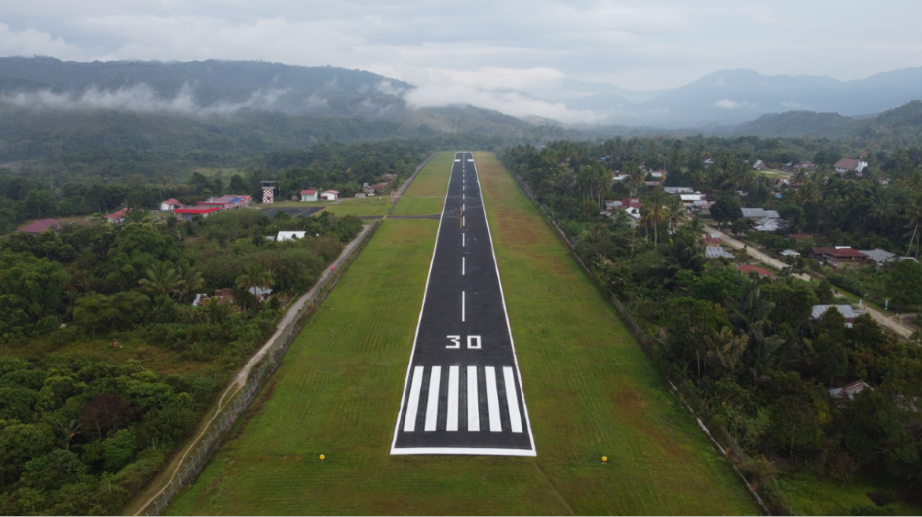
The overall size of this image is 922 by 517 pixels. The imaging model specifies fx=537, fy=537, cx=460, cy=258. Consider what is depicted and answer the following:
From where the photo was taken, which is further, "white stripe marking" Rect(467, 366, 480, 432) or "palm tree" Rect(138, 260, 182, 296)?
"palm tree" Rect(138, 260, 182, 296)

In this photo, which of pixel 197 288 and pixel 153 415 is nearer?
pixel 153 415

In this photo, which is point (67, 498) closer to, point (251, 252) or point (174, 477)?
point (174, 477)

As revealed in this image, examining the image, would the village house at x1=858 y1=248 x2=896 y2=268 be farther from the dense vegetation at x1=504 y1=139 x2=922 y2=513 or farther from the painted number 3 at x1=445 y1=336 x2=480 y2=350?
the painted number 3 at x1=445 y1=336 x2=480 y2=350

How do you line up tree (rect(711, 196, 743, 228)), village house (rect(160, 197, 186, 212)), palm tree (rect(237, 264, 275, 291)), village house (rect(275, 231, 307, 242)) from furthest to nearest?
village house (rect(160, 197, 186, 212)) < tree (rect(711, 196, 743, 228)) < village house (rect(275, 231, 307, 242)) < palm tree (rect(237, 264, 275, 291))

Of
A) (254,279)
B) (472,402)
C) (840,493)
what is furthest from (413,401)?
(840,493)

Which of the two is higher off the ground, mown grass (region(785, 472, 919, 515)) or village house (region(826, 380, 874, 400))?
village house (region(826, 380, 874, 400))

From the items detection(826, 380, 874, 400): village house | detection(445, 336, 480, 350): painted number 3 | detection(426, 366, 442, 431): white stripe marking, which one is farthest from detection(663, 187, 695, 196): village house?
detection(426, 366, 442, 431): white stripe marking

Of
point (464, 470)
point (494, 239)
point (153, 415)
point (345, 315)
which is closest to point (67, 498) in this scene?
point (153, 415)
